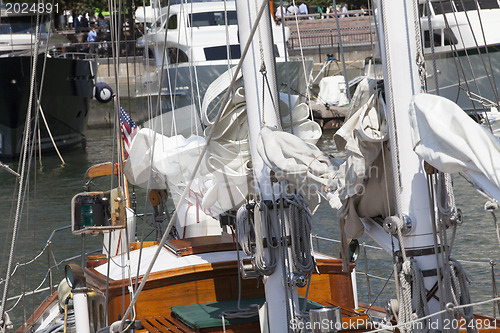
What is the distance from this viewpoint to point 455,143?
3.56 metres

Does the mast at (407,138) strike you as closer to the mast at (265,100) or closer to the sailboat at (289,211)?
the sailboat at (289,211)

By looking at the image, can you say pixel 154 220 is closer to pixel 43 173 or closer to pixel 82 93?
pixel 43 173

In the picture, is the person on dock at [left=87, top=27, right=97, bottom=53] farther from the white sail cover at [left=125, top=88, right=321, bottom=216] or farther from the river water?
the white sail cover at [left=125, top=88, right=321, bottom=216]

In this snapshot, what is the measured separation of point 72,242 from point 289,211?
8.64m

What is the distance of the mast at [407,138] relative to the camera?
424 cm

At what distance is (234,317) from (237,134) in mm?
1820

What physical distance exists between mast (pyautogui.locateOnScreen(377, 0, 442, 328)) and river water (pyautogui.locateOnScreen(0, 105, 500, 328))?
2.44 m

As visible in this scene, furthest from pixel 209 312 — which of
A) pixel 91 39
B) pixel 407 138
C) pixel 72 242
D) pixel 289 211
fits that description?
pixel 91 39

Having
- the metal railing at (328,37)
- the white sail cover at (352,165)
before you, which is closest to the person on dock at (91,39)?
the metal railing at (328,37)

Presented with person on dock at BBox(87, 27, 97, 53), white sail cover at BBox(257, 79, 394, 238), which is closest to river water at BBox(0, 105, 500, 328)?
white sail cover at BBox(257, 79, 394, 238)

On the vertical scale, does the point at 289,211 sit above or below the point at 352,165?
below

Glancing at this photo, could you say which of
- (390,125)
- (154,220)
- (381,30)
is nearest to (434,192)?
(390,125)

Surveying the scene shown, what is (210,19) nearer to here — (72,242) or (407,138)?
(72,242)

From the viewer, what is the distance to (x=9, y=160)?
25.9m
